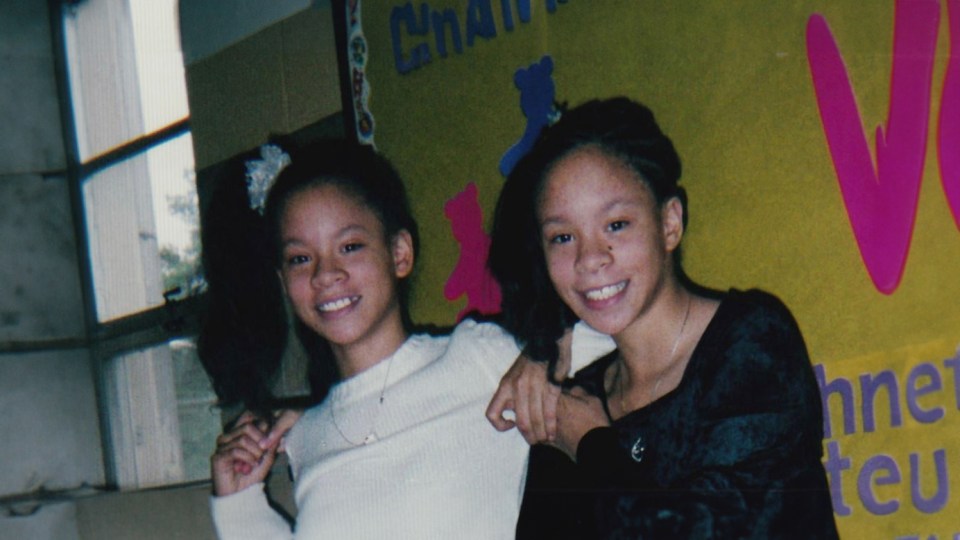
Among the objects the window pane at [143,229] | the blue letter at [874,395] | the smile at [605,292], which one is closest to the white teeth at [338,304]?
the smile at [605,292]

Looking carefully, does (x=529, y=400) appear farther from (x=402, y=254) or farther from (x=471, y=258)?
(x=471, y=258)

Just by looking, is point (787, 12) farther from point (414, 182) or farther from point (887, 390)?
point (414, 182)

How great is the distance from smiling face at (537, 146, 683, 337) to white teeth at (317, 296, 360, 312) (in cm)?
21

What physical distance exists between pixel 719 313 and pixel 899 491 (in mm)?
243

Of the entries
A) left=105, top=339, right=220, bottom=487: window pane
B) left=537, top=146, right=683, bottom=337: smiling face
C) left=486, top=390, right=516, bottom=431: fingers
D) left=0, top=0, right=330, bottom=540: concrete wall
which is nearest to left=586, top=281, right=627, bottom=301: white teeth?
left=537, top=146, right=683, bottom=337: smiling face

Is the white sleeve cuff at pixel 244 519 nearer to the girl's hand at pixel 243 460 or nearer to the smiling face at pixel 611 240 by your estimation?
the girl's hand at pixel 243 460

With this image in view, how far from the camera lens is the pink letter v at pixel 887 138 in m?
0.88

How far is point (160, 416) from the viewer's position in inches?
92.7

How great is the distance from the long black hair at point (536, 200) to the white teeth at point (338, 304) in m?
0.13

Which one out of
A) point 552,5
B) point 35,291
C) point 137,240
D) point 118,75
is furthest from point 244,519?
point 35,291

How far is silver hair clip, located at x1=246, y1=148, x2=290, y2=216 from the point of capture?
42.0 inches

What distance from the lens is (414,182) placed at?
1418 mm

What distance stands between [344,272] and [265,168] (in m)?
0.15

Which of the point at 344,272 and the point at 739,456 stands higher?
the point at 344,272
